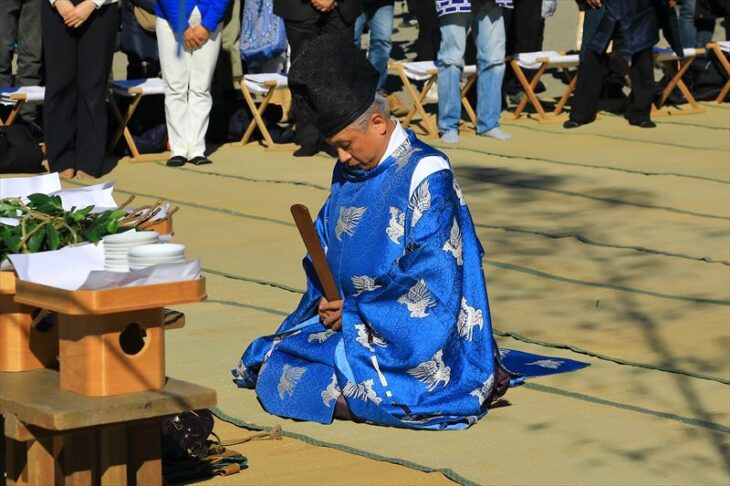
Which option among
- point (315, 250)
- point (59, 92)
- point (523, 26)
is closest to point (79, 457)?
point (315, 250)

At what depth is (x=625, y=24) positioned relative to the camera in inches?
408

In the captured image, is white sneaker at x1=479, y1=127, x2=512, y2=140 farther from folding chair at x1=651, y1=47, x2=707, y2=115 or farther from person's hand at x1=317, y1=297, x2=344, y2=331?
person's hand at x1=317, y1=297, x2=344, y2=331

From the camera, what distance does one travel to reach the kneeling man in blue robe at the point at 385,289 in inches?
167

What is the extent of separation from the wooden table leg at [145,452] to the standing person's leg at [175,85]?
5.70 metres

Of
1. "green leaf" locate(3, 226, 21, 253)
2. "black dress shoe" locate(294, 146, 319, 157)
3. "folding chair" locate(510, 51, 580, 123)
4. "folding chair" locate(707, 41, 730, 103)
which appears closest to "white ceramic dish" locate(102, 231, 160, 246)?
"green leaf" locate(3, 226, 21, 253)

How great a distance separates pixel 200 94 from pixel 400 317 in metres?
4.88

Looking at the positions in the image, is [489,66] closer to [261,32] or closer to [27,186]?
[261,32]

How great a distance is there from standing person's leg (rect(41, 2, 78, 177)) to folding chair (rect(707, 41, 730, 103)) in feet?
17.6

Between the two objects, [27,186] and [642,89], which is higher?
[27,186]

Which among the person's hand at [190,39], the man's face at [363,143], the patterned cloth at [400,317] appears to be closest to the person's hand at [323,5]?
the person's hand at [190,39]

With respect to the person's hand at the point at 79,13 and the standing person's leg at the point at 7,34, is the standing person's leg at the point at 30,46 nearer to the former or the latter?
the standing person's leg at the point at 7,34

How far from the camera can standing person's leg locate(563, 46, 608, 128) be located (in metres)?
10.5

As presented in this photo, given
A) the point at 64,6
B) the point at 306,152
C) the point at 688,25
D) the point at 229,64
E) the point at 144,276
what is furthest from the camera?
the point at 688,25

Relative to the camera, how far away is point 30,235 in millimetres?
3385
